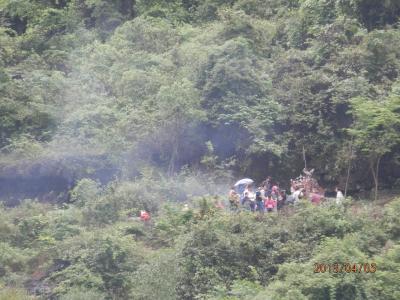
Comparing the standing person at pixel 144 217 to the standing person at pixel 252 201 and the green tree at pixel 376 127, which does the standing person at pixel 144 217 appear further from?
the green tree at pixel 376 127

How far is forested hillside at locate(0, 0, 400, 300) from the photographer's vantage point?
758 inches

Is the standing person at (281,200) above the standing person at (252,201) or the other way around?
the other way around

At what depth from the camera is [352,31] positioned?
26.0 metres

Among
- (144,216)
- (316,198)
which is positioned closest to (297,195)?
(316,198)

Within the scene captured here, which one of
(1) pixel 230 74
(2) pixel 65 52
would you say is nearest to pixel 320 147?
(1) pixel 230 74

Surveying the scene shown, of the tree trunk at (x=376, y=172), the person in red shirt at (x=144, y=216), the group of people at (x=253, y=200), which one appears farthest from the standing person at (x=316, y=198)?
the person in red shirt at (x=144, y=216)

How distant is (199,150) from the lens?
25016mm

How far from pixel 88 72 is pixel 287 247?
11495 millimetres

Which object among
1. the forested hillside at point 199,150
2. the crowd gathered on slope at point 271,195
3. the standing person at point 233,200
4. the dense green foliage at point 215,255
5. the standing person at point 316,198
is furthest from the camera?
the crowd gathered on slope at point 271,195

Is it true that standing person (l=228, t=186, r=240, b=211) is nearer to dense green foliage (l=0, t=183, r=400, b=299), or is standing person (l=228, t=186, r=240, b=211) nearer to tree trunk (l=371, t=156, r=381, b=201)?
dense green foliage (l=0, t=183, r=400, b=299)
